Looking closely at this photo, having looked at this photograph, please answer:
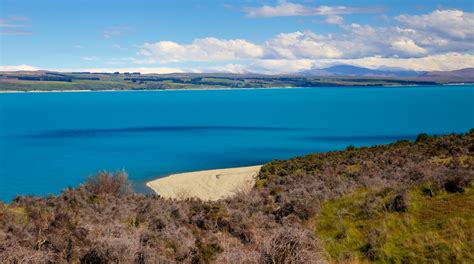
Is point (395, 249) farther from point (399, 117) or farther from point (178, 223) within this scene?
point (399, 117)

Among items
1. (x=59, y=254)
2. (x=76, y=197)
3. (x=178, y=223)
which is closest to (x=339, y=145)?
(x=76, y=197)

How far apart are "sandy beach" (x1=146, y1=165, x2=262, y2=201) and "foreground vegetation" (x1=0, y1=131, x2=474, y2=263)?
20.0 meters

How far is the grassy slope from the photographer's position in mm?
12383

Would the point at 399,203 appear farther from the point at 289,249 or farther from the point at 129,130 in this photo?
the point at 129,130

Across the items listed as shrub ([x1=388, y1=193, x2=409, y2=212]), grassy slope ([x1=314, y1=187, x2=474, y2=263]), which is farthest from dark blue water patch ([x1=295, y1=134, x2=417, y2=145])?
shrub ([x1=388, y1=193, x2=409, y2=212])

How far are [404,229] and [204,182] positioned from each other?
112 ft

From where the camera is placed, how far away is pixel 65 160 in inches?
2675

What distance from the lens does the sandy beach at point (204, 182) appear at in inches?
1642

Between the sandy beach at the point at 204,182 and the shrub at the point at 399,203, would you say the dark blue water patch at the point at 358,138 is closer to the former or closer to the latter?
the sandy beach at the point at 204,182

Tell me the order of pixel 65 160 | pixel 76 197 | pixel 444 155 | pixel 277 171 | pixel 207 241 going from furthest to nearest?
pixel 65 160
pixel 277 171
pixel 444 155
pixel 76 197
pixel 207 241

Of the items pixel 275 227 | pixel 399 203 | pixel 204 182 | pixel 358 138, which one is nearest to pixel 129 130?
pixel 358 138

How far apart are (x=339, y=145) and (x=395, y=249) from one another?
214ft

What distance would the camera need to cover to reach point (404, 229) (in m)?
13.9

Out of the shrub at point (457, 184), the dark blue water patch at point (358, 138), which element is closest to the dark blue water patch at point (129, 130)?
the dark blue water patch at point (358, 138)
